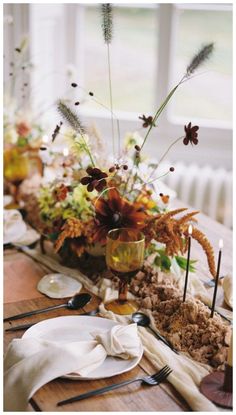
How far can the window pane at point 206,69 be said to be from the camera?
3.02 m

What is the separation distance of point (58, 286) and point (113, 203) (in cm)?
27

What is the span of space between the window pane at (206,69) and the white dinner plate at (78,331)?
75.5 inches

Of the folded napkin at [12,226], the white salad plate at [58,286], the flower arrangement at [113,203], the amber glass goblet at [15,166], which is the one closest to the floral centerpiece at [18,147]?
the amber glass goblet at [15,166]

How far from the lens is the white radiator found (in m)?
3.02

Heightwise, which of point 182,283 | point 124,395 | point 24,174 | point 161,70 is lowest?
point 124,395

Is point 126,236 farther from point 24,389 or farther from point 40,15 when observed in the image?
point 40,15

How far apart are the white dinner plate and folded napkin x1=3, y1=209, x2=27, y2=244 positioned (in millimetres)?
539

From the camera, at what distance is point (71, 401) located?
1.09 meters

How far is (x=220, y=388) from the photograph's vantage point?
1138 mm

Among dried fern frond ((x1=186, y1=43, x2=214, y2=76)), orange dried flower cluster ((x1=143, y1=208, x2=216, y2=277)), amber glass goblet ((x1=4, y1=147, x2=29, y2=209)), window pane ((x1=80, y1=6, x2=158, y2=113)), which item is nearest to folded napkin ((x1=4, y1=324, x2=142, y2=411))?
orange dried flower cluster ((x1=143, y1=208, x2=216, y2=277))

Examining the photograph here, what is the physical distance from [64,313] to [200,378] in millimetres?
389

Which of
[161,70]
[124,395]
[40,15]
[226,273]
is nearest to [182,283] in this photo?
[226,273]

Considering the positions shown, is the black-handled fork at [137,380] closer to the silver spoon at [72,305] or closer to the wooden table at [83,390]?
the wooden table at [83,390]

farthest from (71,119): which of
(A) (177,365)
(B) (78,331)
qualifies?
(A) (177,365)
